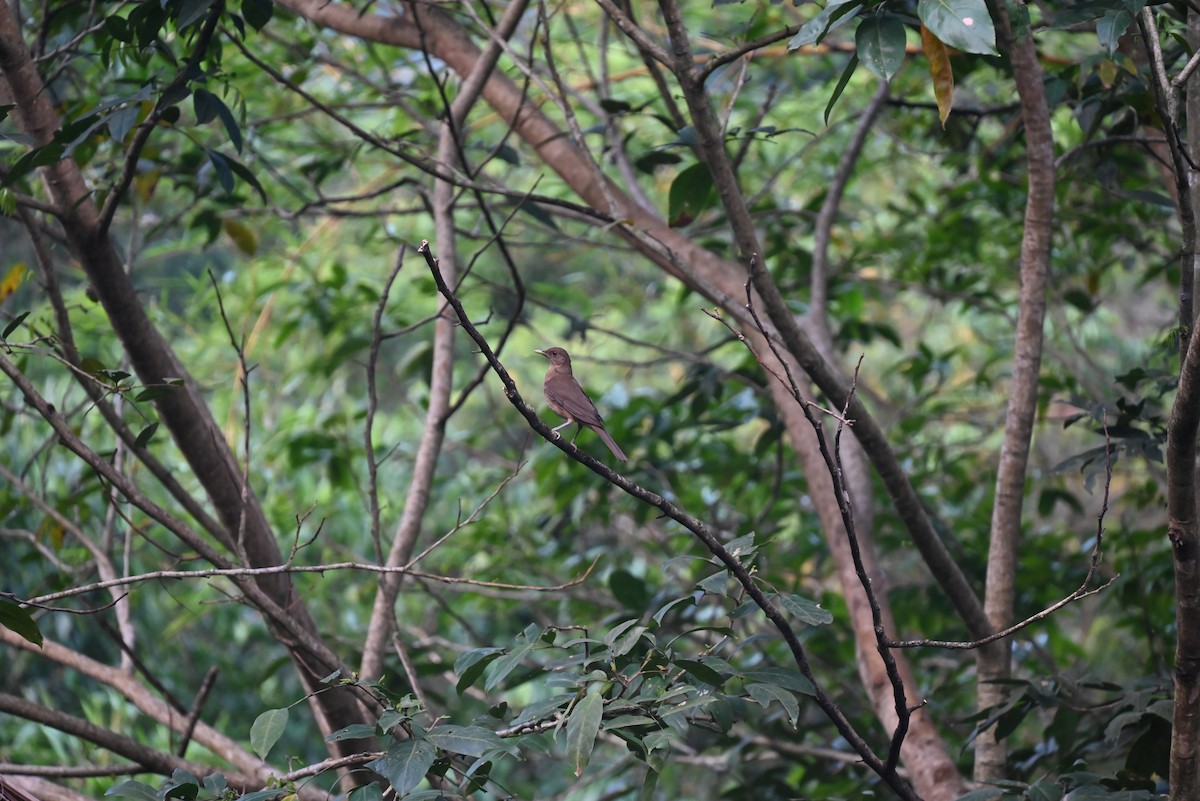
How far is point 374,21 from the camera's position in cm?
321

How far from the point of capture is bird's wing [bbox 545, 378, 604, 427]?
2820mm

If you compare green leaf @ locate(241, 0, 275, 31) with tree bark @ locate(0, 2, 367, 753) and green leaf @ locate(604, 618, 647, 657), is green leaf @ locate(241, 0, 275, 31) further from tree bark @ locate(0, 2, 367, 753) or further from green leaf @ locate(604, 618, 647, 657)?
green leaf @ locate(604, 618, 647, 657)

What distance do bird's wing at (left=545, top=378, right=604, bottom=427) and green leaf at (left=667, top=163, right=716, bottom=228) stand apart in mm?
563

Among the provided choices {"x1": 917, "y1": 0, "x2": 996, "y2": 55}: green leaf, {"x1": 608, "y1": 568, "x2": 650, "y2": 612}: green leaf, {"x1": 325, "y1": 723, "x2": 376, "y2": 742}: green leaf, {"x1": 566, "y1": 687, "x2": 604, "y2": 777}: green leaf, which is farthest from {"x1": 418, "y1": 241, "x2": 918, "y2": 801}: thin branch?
{"x1": 608, "y1": 568, "x2": 650, "y2": 612}: green leaf

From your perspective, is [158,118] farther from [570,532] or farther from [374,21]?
[570,532]

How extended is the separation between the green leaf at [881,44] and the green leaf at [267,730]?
130 centimetres

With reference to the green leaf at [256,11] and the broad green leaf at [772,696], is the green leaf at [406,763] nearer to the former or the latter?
the broad green leaf at [772,696]

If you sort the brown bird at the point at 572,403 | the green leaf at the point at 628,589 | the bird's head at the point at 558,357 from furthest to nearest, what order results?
1. the bird's head at the point at 558,357
2. the green leaf at the point at 628,589
3. the brown bird at the point at 572,403

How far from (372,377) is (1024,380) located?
155cm

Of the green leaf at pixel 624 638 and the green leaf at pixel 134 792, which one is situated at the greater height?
the green leaf at pixel 624 638

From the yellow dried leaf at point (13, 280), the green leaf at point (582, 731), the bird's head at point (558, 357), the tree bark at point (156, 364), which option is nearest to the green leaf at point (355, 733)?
the green leaf at point (582, 731)

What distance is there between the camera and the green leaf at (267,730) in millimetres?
1515

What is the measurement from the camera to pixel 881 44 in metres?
1.55

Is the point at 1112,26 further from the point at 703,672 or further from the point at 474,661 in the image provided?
the point at 474,661
